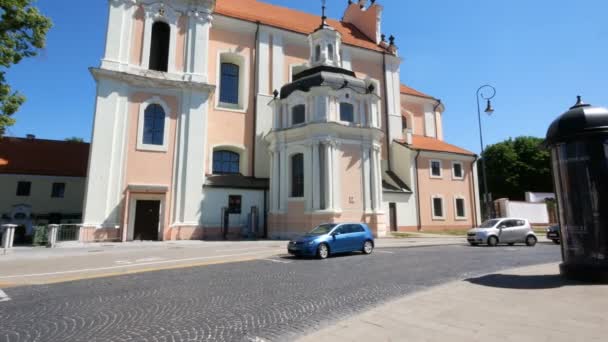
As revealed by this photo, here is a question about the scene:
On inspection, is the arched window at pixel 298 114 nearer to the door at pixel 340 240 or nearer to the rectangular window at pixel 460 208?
the door at pixel 340 240

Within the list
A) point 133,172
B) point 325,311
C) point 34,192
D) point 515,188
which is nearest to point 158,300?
point 325,311

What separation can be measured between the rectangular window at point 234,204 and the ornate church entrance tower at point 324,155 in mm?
2455

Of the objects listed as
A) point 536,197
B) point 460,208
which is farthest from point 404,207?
point 536,197

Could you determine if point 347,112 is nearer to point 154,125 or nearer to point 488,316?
point 154,125

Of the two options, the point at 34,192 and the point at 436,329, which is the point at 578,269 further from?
the point at 34,192

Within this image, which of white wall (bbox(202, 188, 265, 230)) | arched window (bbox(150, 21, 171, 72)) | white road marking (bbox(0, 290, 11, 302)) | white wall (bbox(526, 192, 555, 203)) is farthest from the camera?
white wall (bbox(526, 192, 555, 203))

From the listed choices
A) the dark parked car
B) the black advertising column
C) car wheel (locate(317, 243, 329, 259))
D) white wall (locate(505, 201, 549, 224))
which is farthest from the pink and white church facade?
the black advertising column

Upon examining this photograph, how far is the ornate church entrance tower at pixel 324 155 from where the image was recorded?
22453 millimetres

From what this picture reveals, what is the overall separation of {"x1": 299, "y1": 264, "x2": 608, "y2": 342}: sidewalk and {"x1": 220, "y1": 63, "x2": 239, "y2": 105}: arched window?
965 inches

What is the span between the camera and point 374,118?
2495 centimetres

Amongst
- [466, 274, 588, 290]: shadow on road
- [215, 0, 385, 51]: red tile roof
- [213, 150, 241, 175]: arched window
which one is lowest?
[466, 274, 588, 290]: shadow on road

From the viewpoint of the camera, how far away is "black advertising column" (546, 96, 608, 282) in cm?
751

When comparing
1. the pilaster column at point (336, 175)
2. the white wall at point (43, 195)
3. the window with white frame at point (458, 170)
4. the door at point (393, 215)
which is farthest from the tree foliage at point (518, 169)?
the white wall at point (43, 195)

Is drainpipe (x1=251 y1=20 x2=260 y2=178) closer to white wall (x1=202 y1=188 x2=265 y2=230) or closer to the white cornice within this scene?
white wall (x1=202 y1=188 x2=265 y2=230)
